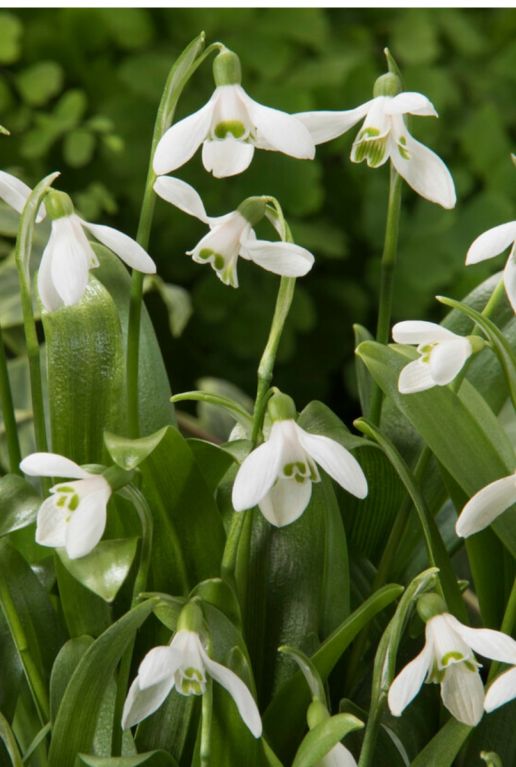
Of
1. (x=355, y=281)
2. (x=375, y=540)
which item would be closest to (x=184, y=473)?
(x=375, y=540)

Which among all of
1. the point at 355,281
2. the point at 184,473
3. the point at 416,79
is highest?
the point at 184,473

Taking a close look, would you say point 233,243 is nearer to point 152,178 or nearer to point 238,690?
point 152,178

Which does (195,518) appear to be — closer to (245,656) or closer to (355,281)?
(245,656)

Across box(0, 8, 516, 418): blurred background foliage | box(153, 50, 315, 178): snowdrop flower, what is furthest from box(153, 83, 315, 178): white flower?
box(0, 8, 516, 418): blurred background foliage

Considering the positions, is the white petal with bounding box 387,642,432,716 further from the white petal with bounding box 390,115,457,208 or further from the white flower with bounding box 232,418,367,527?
the white petal with bounding box 390,115,457,208

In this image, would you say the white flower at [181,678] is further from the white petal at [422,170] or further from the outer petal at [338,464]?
the white petal at [422,170]

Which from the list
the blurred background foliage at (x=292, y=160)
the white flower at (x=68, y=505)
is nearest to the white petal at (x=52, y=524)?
the white flower at (x=68, y=505)

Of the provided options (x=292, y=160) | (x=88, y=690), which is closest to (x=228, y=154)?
(x=88, y=690)
